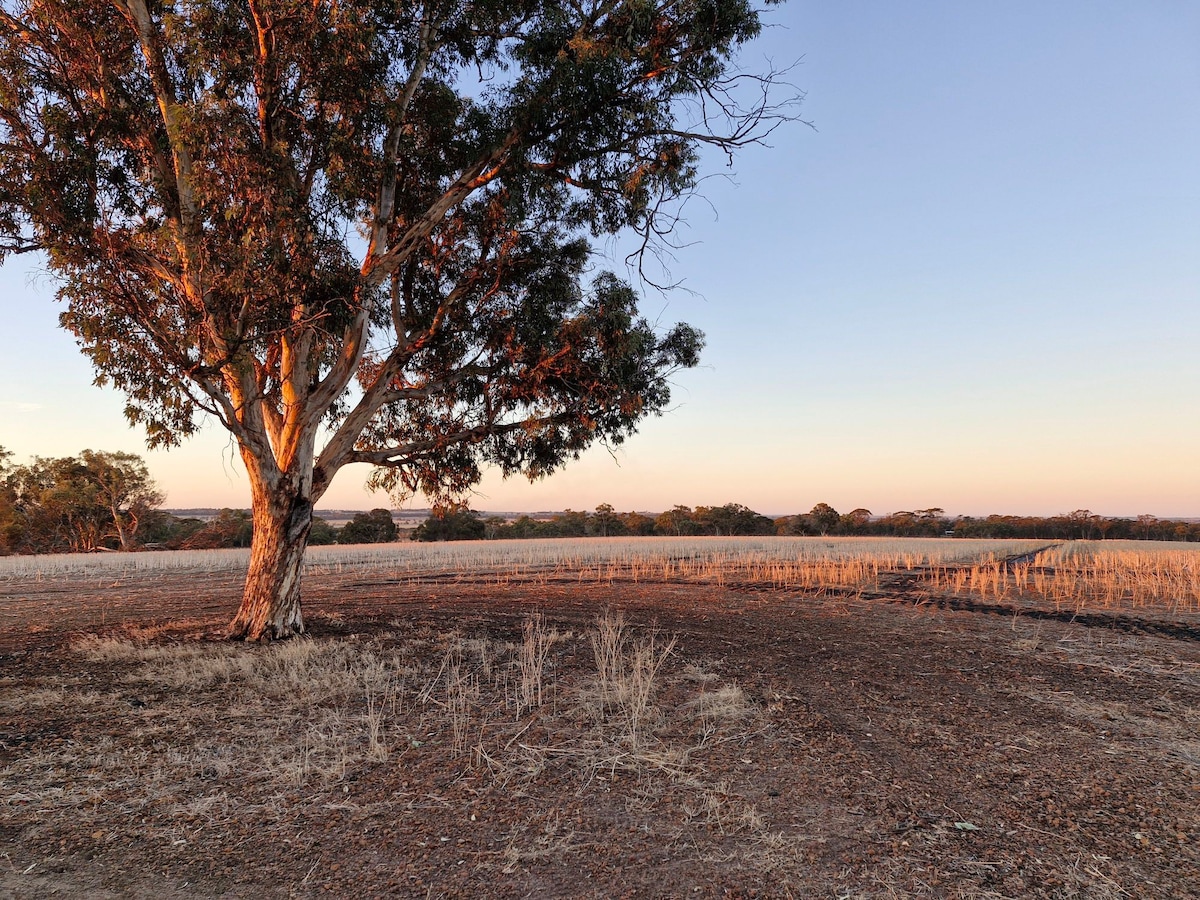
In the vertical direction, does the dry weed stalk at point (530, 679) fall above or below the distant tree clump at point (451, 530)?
above

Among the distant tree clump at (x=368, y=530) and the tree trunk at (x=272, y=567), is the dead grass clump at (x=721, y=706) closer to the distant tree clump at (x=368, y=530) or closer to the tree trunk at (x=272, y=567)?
the tree trunk at (x=272, y=567)

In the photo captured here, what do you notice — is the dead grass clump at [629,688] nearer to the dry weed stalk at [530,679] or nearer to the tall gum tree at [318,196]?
the dry weed stalk at [530,679]

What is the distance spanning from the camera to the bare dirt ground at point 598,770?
10.8ft

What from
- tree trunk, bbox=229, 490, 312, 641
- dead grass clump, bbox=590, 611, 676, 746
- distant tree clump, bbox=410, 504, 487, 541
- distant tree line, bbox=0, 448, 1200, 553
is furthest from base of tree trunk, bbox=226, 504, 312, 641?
distant tree clump, bbox=410, 504, 487, 541

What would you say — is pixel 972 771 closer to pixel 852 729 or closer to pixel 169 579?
pixel 852 729

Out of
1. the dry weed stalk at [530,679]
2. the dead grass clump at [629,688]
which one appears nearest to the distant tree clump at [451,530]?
the dry weed stalk at [530,679]

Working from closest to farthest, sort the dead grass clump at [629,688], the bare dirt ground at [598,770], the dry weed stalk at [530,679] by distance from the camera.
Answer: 1. the bare dirt ground at [598,770]
2. the dead grass clump at [629,688]
3. the dry weed stalk at [530,679]

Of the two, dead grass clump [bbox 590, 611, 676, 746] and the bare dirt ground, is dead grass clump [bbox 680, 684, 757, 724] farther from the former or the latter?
dead grass clump [bbox 590, 611, 676, 746]

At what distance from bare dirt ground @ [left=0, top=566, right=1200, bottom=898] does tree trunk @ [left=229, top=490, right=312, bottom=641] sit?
0.69 m

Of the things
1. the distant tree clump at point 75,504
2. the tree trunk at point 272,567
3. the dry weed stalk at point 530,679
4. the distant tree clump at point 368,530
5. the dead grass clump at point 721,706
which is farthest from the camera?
the distant tree clump at point 368,530

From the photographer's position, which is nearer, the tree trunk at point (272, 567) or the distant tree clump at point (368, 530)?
the tree trunk at point (272, 567)

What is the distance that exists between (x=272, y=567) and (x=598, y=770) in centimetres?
672

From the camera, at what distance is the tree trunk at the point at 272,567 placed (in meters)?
9.20

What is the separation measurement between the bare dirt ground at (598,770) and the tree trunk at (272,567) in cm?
69
